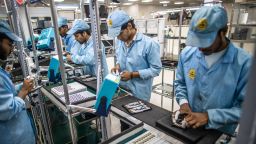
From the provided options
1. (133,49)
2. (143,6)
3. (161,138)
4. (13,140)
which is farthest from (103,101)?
(143,6)

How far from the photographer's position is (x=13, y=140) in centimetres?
135

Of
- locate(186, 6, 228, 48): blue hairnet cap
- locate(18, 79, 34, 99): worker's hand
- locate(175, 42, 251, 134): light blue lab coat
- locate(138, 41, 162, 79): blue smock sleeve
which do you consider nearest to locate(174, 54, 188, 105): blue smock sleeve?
locate(175, 42, 251, 134): light blue lab coat

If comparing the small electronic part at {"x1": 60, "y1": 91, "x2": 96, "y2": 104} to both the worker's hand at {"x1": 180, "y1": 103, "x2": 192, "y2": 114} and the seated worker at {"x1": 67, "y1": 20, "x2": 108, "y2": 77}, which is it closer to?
the seated worker at {"x1": 67, "y1": 20, "x2": 108, "y2": 77}

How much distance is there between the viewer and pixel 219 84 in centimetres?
106

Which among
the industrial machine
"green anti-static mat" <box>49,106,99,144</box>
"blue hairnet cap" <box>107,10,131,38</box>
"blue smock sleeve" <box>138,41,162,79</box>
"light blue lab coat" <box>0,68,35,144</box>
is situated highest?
"blue hairnet cap" <box>107,10,131,38</box>

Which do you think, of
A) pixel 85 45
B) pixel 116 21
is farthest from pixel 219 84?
pixel 85 45

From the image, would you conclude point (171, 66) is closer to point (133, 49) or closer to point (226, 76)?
point (133, 49)

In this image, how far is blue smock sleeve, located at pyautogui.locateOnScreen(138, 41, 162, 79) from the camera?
1.85 meters

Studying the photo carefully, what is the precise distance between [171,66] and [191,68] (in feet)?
7.57

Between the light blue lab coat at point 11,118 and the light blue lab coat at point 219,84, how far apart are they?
122 cm

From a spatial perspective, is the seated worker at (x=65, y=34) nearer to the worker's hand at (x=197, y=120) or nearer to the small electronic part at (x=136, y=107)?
the small electronic part at (x=136, y=107)

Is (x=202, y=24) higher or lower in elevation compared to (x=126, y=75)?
higher

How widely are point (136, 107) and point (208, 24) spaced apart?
2.60ft

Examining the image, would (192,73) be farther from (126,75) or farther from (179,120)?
(126,75)
